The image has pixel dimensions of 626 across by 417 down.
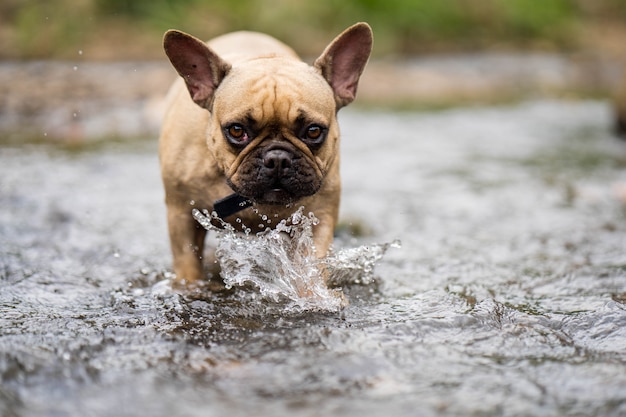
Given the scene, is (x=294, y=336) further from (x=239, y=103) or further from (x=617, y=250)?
(x=617, y=250)

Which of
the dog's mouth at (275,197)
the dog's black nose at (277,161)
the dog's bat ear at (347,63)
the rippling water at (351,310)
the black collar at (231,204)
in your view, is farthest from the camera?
the dog's bat ear at (347,63)

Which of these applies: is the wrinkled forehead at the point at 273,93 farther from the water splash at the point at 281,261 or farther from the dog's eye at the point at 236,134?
the water splash at the point at 281,261

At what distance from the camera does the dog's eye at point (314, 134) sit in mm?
3697

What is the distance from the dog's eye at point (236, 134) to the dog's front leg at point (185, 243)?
0.56 meters

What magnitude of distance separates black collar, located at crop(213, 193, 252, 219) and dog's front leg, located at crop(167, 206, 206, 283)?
0.29 metres

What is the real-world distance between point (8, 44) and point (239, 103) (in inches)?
347

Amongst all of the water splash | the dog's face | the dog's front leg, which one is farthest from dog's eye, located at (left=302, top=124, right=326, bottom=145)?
the dog's front leg

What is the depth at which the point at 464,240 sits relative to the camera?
5434mm

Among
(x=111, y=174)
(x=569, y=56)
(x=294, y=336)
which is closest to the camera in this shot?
(x=294, y=336)

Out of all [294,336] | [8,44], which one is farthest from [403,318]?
[8,44]

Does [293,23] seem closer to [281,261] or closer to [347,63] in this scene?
[347,63]

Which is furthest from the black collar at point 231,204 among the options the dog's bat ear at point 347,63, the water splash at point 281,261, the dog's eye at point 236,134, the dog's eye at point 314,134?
the dog's bat ear at point 347,63

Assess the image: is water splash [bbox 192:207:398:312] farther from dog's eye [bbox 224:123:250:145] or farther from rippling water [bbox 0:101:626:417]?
dog's eye [bbox 224:123:250:145]

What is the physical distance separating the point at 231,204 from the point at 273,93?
1.86ft
